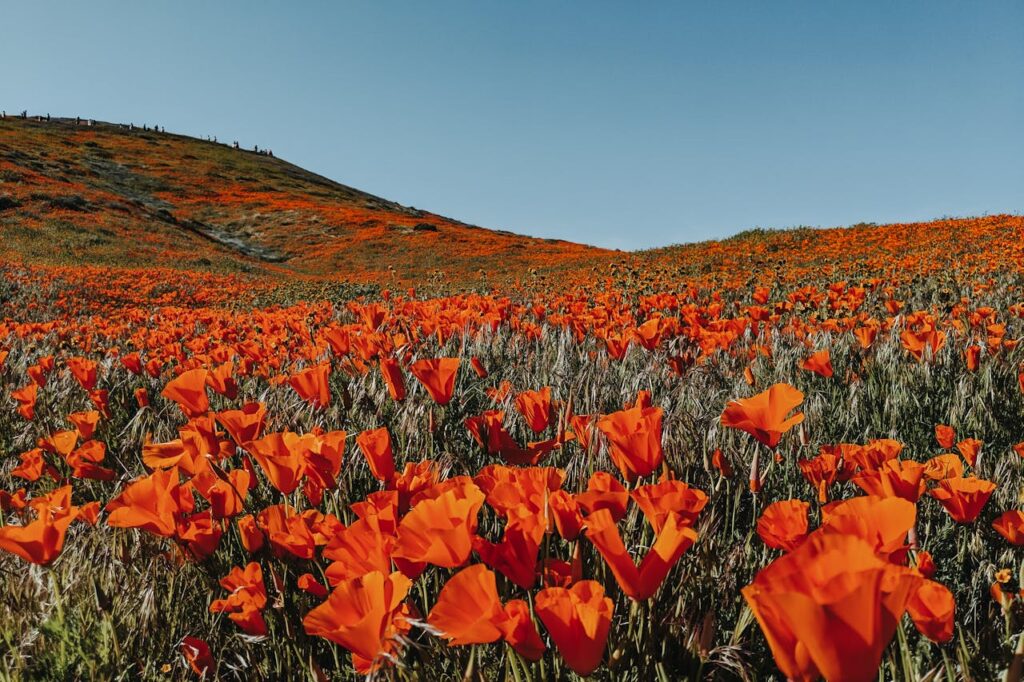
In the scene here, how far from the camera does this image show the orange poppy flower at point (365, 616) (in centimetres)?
79

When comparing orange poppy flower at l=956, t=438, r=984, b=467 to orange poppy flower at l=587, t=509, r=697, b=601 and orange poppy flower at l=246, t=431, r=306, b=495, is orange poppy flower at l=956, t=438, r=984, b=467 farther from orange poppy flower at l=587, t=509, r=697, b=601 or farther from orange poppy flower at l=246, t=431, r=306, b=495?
orange poppy flower at l=246, t=431, r=306, b=495

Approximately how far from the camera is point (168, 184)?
41.5m

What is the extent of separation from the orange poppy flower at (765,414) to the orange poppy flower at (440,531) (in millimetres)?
569

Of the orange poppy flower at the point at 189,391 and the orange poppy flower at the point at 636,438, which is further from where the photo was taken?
the orange poppy flower at the point at 189,391

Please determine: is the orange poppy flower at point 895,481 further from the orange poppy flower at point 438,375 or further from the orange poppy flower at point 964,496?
the orange poppy flower at point 438,375

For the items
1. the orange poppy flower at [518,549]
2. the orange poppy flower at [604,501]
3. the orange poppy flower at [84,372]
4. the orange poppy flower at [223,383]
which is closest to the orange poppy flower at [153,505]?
the orange poppy flower at [518,549]

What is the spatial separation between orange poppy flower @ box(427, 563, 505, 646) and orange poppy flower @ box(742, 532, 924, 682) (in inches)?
12.2

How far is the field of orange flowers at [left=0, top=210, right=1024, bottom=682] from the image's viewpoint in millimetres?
772

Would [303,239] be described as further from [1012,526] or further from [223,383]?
[1012,526]

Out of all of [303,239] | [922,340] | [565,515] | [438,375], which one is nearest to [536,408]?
[438,375]

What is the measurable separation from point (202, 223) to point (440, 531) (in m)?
39.1

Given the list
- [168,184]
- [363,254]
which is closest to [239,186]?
[168,184]

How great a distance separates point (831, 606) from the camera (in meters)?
0.49

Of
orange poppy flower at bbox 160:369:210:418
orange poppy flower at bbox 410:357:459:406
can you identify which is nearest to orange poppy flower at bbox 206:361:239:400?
orange poppy flower at bbox 160:369:210:418
